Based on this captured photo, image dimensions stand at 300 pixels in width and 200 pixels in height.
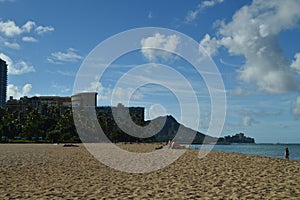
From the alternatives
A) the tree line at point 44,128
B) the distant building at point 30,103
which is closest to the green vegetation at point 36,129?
the tree line at point 44,128

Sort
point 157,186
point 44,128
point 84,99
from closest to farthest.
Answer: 1. point 157,186
2. point 44,128
3. point 84,99

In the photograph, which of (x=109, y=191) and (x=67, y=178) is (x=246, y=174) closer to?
(x=109, y=191)

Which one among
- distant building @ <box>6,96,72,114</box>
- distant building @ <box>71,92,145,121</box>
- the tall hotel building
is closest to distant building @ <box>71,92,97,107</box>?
distant building @ <box>71,92,145,121</box>

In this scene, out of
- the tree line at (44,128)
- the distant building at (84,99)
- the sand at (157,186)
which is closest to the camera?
the sand at (157,186)

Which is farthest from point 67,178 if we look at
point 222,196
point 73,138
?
point 73,138

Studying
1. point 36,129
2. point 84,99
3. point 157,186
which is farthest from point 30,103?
point 157,186

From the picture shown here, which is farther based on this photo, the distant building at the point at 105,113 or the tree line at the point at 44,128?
the distant building at the point at 105,113

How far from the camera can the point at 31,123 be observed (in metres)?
82.4

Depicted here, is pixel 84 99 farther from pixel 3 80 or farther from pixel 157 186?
pixel 157 186

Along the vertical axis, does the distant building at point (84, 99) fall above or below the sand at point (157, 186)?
above

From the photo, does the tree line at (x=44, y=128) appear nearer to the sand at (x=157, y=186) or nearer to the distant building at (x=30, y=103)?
the distant building at (x=30, y=103)

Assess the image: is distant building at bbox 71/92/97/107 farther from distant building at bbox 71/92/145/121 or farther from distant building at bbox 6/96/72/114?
distant building at bbox 6/96/72/114

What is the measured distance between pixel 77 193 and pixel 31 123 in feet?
251

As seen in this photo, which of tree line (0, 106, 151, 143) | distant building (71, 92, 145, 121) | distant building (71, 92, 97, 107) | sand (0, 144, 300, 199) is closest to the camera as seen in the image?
sand (0, 144, 300, 199)
